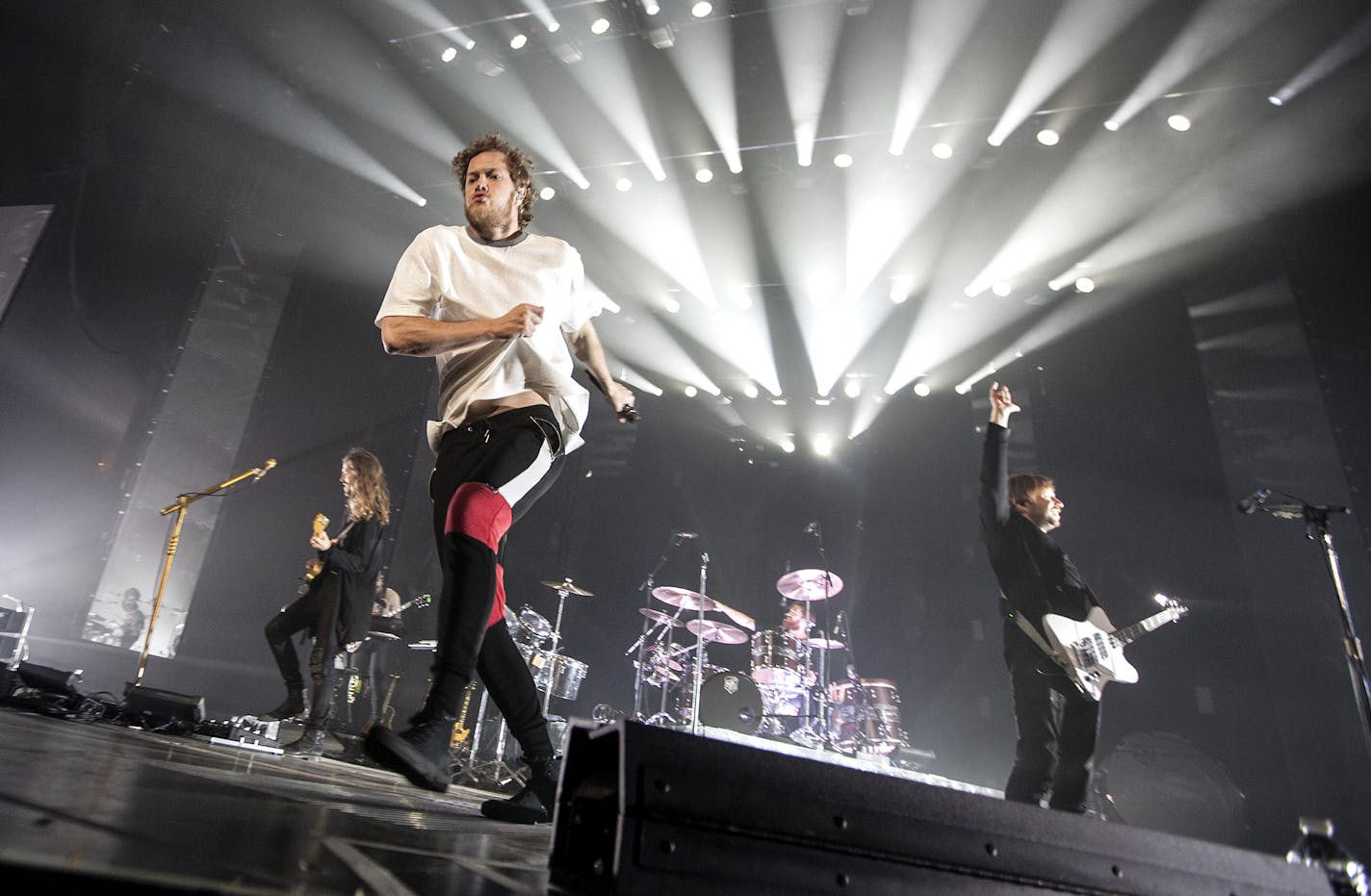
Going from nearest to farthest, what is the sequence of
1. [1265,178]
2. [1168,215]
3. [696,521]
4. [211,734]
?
1. [211,734]
2. [1265,178]
3. [1168,215]
4. [696,521]

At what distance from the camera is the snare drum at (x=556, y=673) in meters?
5.57

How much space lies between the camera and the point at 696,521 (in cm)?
796

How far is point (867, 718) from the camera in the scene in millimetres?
6055

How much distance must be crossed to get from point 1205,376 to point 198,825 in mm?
7652

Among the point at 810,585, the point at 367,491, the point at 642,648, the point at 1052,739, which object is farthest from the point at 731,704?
the point at 367,491

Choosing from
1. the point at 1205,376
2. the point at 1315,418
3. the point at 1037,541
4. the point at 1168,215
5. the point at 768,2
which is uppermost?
the point at 768,2

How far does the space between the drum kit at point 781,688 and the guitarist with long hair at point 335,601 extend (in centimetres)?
251

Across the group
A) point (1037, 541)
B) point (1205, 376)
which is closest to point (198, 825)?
point (1037, 541)

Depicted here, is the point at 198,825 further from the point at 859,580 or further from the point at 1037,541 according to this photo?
the point at 859,580

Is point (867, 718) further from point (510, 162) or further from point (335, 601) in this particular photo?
point (510, 162)

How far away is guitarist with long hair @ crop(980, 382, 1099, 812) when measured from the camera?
3.34 m

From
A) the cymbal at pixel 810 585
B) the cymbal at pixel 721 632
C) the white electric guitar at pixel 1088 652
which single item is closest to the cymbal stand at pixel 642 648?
the cymbal at pixel 721 632

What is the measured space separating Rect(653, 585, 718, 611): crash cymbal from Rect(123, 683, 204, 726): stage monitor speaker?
3570 millimetres

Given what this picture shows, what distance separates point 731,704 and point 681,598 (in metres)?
1.04
